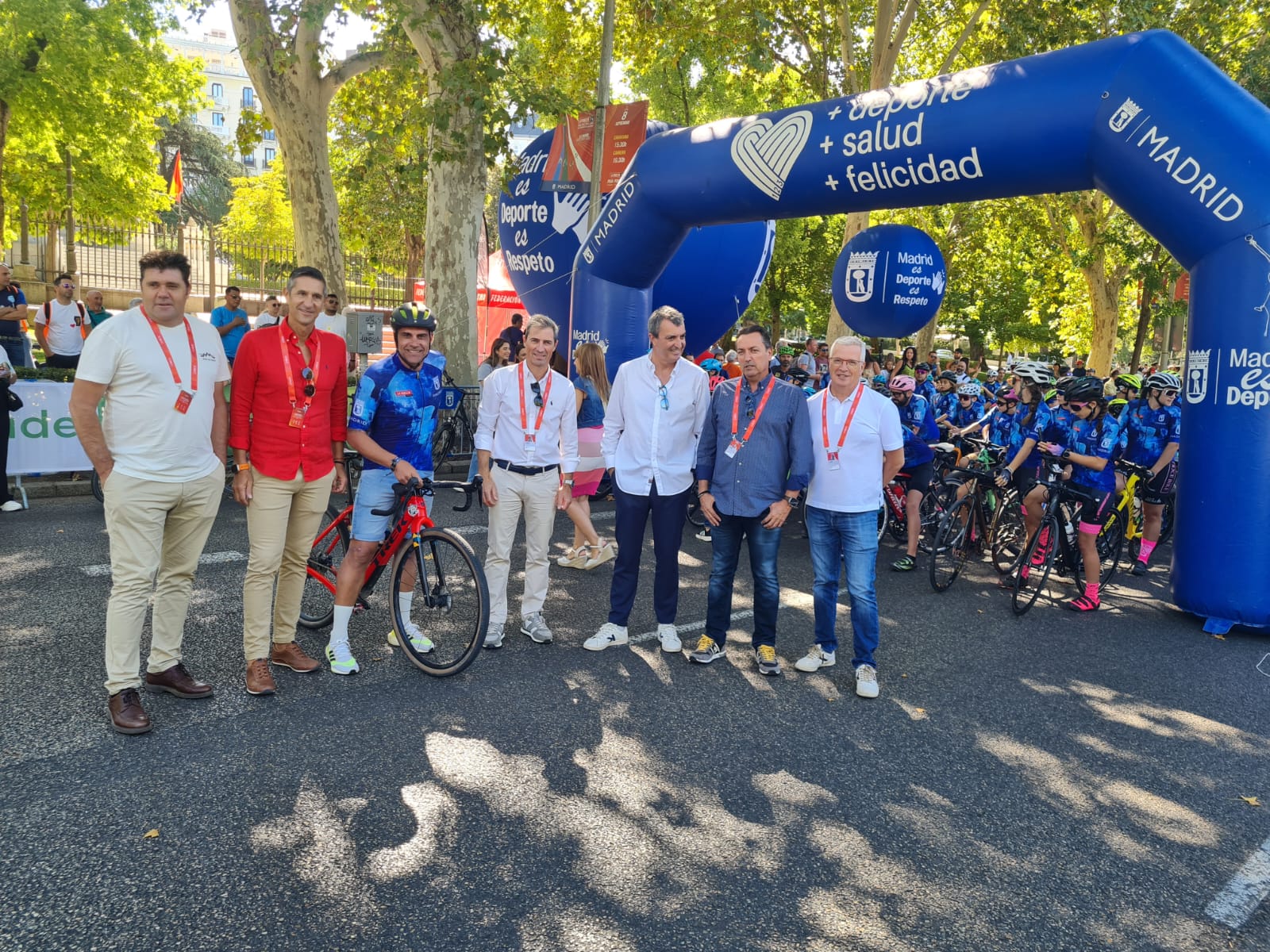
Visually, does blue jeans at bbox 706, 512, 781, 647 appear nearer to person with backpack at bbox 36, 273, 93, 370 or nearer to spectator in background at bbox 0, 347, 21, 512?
spectator in background at bbox 0, 347, 21, 512

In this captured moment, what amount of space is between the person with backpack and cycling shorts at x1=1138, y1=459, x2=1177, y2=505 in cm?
1294

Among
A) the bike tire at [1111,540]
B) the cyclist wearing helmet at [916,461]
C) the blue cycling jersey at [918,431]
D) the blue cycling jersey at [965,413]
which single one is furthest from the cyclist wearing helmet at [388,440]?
the blue cycling jersey at [965,413]

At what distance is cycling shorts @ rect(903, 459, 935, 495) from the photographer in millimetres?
8703

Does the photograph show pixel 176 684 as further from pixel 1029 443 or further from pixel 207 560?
pixel 1029 443

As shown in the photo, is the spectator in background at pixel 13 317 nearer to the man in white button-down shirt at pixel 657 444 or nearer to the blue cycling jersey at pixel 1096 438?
the man in white button-down shirt at pixel 657 444

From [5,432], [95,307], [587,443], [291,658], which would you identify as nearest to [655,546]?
[291,658]

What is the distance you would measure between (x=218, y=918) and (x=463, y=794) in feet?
3.53

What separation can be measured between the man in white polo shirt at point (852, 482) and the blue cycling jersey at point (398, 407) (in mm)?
2126

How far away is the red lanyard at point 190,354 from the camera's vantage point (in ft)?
13.5

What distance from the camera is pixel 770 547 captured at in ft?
17.4

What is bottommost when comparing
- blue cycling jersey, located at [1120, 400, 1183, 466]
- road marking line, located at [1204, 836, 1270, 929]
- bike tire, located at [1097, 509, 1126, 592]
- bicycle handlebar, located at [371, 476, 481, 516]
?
road marking line, located at [1204, 836, 1270, 929]

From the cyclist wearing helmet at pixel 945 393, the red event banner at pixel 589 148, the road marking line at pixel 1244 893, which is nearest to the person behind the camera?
the road marking line at pixel 1244 893

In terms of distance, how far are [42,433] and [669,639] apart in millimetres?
6579

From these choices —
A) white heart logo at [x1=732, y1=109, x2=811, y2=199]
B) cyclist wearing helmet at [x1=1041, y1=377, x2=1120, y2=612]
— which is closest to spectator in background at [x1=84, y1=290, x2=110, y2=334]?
white heart logo at [x1=732, y1=109, x2=811, y2=199]
